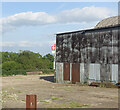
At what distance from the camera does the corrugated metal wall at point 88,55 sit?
70.6ft

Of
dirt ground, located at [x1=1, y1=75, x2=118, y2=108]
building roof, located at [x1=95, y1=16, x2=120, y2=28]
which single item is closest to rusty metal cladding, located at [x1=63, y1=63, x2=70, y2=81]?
dirt ground, located at [x1=1, y1=75, x2=118, y2=108]

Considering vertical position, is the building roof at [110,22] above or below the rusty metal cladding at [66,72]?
above

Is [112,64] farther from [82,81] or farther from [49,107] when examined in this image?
[49,107]

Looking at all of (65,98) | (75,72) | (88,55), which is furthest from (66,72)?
(65,98)

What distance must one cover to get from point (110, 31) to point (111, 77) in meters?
4.64

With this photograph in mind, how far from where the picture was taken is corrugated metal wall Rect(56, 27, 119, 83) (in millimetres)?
21531

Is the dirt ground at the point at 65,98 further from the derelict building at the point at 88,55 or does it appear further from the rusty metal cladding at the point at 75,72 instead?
the rusty metal cladding at the point at 75,72

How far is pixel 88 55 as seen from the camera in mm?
23594

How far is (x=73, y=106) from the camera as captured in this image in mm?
11336

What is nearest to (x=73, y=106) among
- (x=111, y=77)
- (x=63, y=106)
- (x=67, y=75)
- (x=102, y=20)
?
(x=63, y=106)

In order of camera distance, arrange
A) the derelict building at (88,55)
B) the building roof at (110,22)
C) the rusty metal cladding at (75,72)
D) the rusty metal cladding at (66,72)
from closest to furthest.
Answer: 1. the derelict building at (88,55)
2. the rusty metal cladding at (75,72)
3. the rusty metal cladding at (66,72)
4. the building roof at (110,22)

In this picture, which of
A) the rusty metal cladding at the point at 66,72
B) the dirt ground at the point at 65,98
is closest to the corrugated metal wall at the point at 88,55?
the rusty metal cladding at the point at 66,72

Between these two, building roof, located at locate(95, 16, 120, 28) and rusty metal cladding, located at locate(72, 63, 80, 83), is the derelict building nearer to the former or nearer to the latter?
rusty metal cladding, located at locate(72, 63, 80, 83)

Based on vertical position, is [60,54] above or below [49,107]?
above
